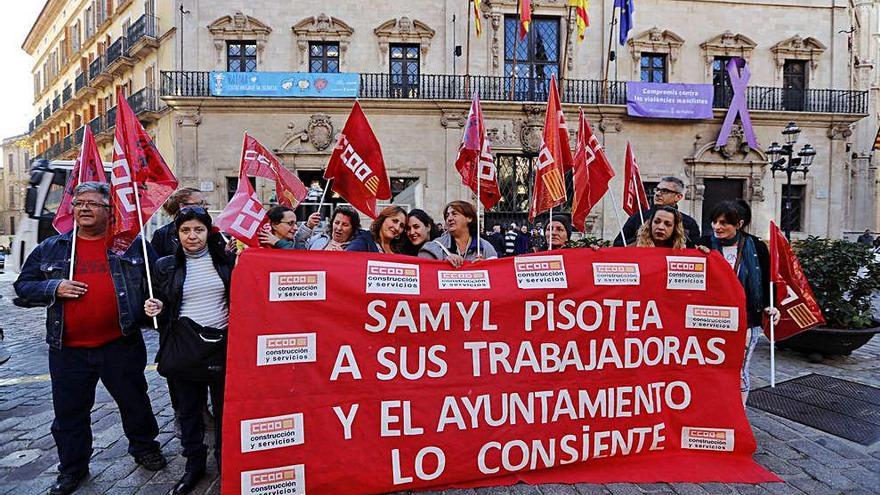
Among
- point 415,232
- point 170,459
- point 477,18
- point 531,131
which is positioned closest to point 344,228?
point 415,232

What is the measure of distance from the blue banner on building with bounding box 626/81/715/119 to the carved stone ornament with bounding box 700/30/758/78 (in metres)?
1.51

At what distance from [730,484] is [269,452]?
2.89 metres

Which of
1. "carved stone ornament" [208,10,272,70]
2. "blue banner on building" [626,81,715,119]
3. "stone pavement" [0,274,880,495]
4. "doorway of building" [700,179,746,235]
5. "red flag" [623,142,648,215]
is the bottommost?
"stone pavement" [0,274,880,495]

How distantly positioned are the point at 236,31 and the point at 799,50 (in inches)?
892

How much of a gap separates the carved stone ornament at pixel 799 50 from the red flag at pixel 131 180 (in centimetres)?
2447

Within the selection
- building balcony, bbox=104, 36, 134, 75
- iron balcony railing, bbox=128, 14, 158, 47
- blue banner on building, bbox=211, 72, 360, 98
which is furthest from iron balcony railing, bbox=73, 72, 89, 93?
blue banner on building, bbox=211, 72, 360, 98

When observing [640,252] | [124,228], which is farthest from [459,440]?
[124,228]

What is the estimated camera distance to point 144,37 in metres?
20.2

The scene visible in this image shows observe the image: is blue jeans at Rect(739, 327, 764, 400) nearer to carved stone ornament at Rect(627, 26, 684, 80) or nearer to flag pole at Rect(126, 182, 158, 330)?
flag pole at Rect(126, 182, 158, 330)

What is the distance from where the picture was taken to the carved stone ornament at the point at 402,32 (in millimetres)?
19531

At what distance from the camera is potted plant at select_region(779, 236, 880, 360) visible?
6215mm

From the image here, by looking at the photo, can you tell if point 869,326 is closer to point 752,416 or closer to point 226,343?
point 752,416

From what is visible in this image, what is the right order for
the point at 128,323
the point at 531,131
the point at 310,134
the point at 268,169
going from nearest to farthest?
the point at 128,323 < the point at 268,169 < the point at 310,134 < the point at 531,131

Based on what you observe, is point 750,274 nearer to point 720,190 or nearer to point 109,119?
point 720,190
